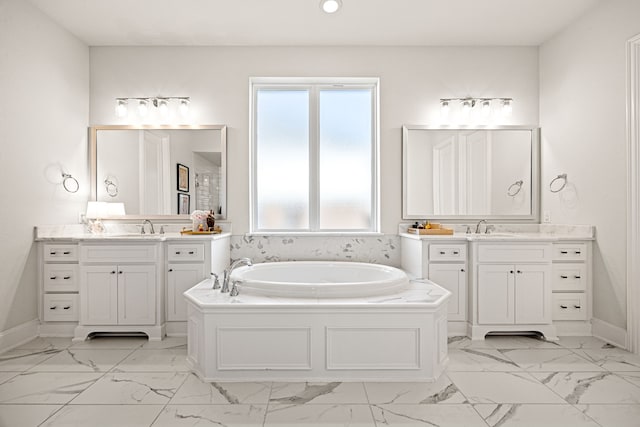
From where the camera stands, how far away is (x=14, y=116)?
2.91 meters

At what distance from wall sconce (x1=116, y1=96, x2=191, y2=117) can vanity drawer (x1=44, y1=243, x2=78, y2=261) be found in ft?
4.48

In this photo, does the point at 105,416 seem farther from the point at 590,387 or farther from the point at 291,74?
the point at 291,74

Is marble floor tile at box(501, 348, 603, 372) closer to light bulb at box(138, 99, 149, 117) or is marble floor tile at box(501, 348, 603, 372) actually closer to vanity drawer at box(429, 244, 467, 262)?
vanity drawer at box(429, 244, 467, 262)

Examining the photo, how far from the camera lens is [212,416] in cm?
192

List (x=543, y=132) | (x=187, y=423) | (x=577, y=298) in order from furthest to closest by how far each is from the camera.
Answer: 1. (x=543, y=132)
2. (x=577, y=298)
3. (x=187, y=423)

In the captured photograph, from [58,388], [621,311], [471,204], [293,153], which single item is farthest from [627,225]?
[58,388]

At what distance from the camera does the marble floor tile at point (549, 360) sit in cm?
250

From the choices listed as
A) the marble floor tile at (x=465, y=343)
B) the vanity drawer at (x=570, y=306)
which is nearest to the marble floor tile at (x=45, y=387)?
the marble floor tile at (x=465, y=343)

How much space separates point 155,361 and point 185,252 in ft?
2.90

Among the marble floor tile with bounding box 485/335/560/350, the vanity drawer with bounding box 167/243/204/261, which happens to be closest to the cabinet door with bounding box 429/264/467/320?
the marble floor tile with bounding box 485/335/560/350

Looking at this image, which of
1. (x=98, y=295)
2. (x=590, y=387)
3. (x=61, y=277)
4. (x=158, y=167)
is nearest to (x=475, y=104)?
(x=590, y=387)

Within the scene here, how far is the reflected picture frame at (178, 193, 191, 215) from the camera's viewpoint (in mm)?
3705

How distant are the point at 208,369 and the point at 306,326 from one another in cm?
65

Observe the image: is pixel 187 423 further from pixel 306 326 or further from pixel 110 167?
pixel 110 167
